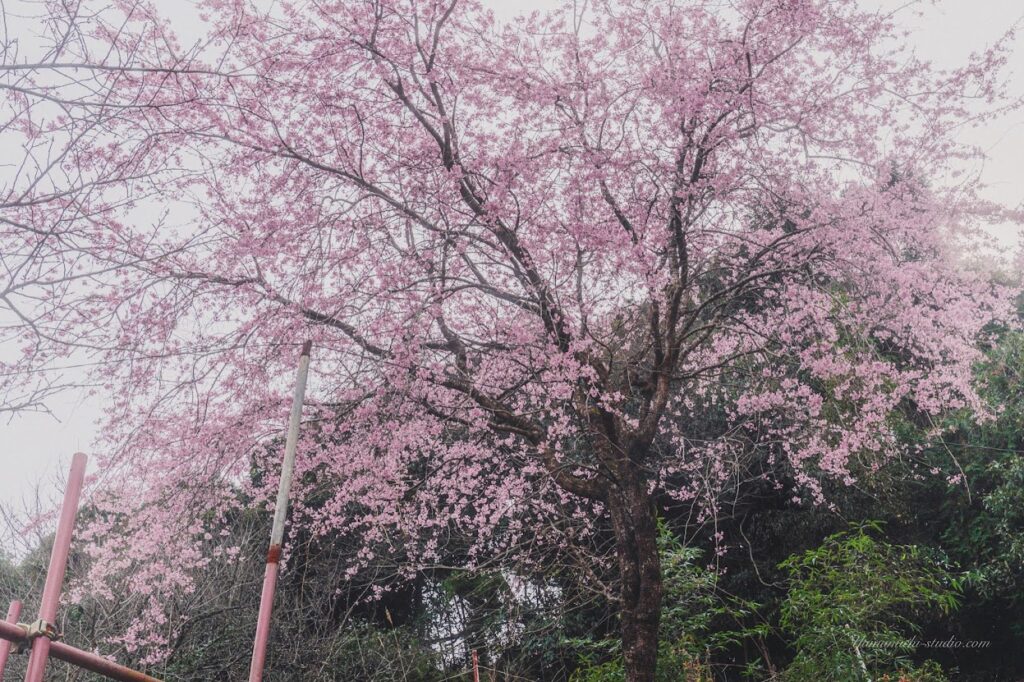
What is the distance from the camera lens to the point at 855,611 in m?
5.66

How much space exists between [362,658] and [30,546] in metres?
4.38

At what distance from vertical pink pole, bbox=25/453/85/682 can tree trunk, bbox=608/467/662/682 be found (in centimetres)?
347

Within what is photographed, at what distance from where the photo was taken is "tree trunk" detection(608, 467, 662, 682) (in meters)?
4.61

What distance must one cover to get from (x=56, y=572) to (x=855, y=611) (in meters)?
5.39

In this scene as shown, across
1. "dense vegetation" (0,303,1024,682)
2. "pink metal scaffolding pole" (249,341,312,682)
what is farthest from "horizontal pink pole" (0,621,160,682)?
"dense vegetation" (0,303,1024,682)

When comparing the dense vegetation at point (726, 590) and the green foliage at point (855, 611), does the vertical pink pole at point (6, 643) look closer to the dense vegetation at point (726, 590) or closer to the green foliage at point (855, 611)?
the dense vegetation at point (726, 590)

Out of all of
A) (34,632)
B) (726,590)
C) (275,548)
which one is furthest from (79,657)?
(726,590)

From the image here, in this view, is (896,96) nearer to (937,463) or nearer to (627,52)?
(627,52)

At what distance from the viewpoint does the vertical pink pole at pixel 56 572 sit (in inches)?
71.1

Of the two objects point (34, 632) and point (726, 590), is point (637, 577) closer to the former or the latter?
point (726, 590)

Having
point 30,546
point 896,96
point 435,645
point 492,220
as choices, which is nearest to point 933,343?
point 896,96

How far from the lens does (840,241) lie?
18.0 ft

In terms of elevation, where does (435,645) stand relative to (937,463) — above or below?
below

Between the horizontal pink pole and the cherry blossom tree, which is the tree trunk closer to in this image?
the cherry blossom tree
